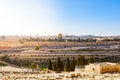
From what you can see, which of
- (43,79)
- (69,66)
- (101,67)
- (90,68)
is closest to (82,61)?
(69,66)

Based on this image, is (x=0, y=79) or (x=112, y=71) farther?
(x=112, y=71)

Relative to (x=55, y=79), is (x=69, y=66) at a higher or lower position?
lower

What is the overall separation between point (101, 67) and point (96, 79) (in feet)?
28.2

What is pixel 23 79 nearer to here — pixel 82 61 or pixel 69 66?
pixel 69 66

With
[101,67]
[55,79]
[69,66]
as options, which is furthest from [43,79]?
[69,66]

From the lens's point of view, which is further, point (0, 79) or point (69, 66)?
point (69, 66)

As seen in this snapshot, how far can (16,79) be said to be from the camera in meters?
12.9

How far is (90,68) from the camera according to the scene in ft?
78.0

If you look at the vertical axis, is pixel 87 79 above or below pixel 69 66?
above

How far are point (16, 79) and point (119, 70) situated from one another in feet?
34.1

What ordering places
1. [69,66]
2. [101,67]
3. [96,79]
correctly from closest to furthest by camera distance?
[96,79] → [101,67] → [69,66]

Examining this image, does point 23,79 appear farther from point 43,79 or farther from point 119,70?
point 119,70

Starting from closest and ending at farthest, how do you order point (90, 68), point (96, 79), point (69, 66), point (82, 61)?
1. point (96, 79)
2. point (90, 68)
3. point (69, 66)
4. point (82, 61)

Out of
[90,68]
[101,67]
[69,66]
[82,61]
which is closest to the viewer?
[101,67]
